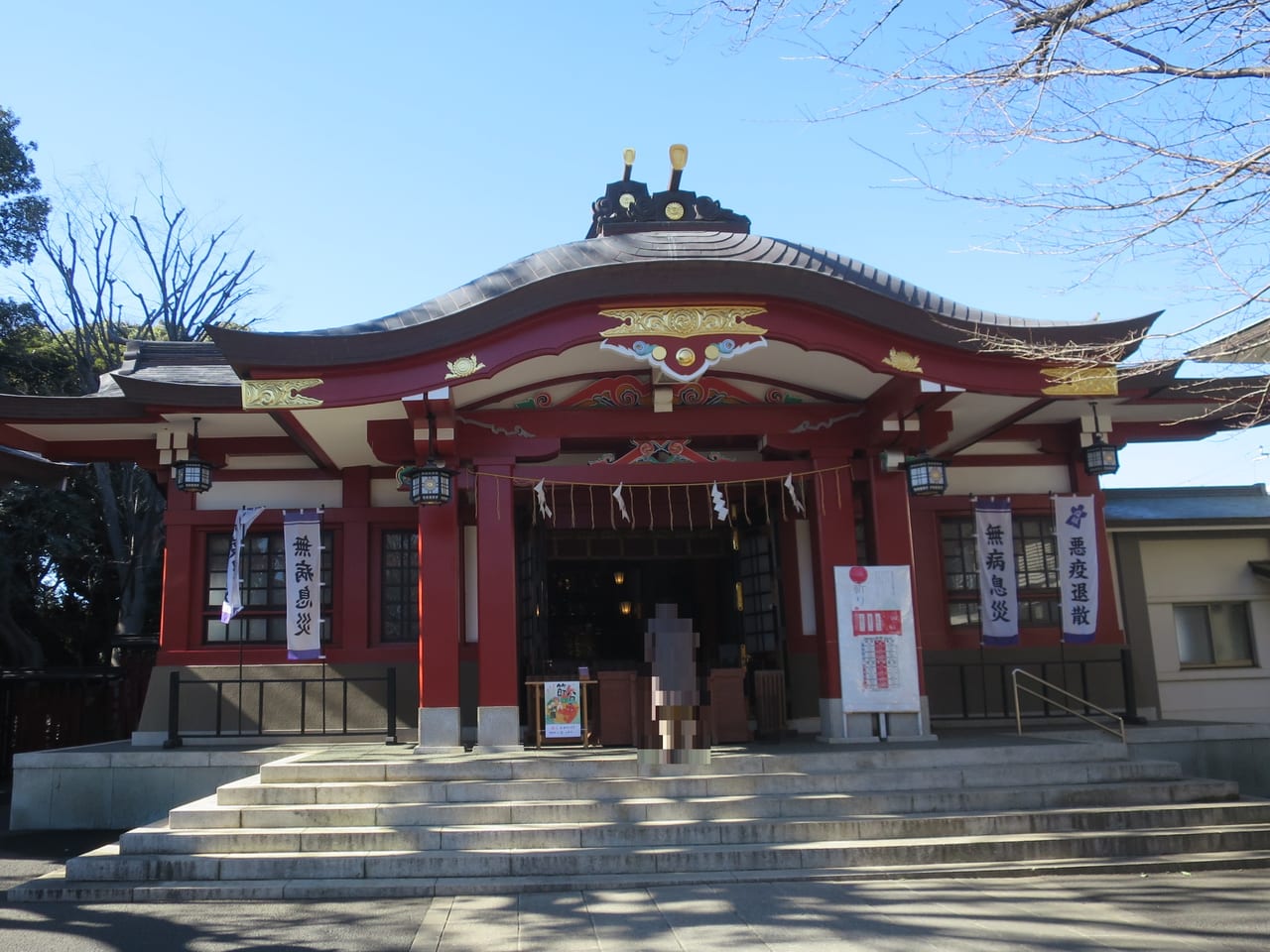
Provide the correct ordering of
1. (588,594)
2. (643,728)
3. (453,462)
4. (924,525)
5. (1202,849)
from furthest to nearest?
(588,594)
(924,525)
(453,462)
(643,728)
(1202,849)

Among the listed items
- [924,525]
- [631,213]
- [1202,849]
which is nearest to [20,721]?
[631,213]

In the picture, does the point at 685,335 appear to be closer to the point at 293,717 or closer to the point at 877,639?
the point at 877,639

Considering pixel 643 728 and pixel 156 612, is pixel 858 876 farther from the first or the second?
pixel 156 612

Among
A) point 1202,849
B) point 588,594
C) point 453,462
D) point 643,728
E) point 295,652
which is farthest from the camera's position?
point 588,594

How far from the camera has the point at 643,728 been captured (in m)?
10.2

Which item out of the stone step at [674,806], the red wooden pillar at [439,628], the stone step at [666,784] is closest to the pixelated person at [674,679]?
the stone step at [666,784]

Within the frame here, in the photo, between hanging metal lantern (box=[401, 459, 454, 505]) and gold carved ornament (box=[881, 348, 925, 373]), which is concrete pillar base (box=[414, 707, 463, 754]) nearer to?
hanging metal lantern (box=[401, 459, 454, 505])

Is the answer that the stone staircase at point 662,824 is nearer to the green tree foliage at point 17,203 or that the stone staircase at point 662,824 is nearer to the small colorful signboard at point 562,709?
the small colorful signboard at point 562,709

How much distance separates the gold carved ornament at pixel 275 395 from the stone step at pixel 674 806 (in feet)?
12.0

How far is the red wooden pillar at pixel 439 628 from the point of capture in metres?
10.6

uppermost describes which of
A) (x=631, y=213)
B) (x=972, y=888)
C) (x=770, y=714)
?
(x=631, y=213)

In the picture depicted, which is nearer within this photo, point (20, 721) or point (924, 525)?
point (924, 525)

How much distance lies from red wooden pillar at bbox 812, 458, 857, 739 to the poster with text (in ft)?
0.95

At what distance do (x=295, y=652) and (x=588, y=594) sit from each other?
15.6 feet
